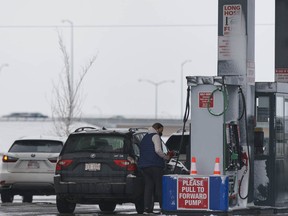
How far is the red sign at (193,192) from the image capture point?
1845 cm

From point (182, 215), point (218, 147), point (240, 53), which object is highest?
point (240, 53)

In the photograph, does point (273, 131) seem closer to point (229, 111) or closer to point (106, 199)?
point (229, 111)

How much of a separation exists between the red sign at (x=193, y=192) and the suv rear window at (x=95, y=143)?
8.36 ft

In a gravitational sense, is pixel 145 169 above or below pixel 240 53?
below

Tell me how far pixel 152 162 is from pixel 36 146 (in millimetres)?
5839

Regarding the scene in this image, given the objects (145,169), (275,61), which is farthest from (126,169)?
(275,61)

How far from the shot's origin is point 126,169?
2080 centimetres

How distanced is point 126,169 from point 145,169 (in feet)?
1.57

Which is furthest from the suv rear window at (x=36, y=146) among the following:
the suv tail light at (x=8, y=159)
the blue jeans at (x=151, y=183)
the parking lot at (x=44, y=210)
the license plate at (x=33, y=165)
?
the blue jeans at (x=151, y=183)

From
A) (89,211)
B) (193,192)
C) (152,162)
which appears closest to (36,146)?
(89,211)

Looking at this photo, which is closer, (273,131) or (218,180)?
(218,180)

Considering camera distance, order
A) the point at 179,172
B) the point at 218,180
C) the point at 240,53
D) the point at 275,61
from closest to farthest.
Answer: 1. the point at 218,180
2. the point at 240,53
3. the point at 179,172
4. the point at 275,61

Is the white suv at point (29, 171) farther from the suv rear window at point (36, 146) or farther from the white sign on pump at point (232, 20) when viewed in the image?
the white sign on pump at point (232, 20)

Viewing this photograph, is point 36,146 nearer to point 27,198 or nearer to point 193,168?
point 27,198
